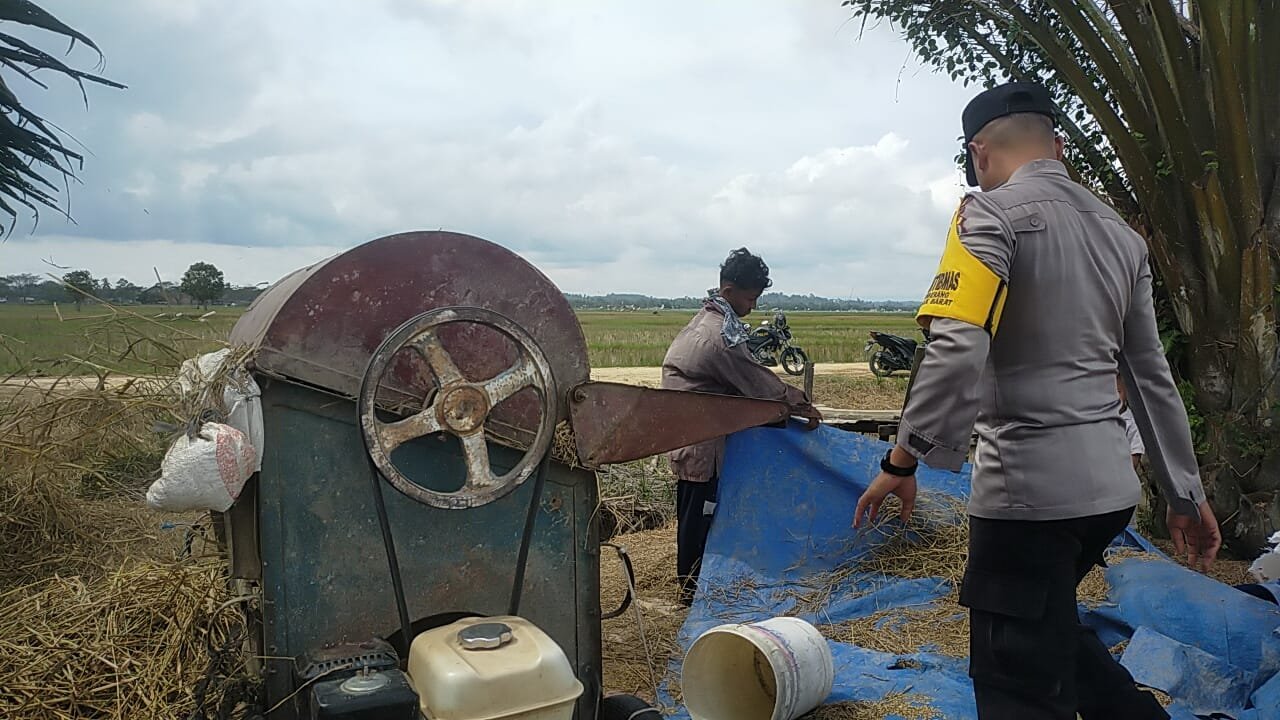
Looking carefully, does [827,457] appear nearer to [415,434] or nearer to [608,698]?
[608,698]

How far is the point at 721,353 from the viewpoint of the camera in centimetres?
427

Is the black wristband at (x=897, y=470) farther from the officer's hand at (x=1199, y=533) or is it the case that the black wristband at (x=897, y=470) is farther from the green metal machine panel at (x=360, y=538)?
the green metal machine panel at (x=360, y=538)

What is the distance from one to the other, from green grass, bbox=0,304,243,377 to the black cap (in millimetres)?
2103

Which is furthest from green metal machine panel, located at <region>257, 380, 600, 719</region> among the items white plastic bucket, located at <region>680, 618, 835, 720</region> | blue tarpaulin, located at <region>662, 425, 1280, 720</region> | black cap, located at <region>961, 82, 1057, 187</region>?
black cap, located at <region>961, 82, 1057, 187</region>

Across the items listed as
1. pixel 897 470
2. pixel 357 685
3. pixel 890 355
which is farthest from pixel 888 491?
pixel 890 355

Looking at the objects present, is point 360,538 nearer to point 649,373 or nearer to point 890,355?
point 890,355

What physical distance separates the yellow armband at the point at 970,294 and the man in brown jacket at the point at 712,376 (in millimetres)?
1900

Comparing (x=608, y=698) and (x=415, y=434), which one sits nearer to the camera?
(x=415, y=434)

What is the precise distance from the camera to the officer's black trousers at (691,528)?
14.9 ft

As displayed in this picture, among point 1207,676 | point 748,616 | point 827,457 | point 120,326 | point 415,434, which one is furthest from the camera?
point 827,457

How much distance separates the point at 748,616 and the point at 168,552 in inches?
95.8

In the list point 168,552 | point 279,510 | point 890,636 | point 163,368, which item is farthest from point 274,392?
point 890,636

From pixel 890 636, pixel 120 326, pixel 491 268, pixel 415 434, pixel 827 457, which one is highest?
pixel 491 268

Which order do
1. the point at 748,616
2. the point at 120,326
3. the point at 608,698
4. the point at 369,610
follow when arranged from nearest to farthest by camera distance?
the point at 369,610, the point at 120,326, the point at 608,698, the point at 748,616
